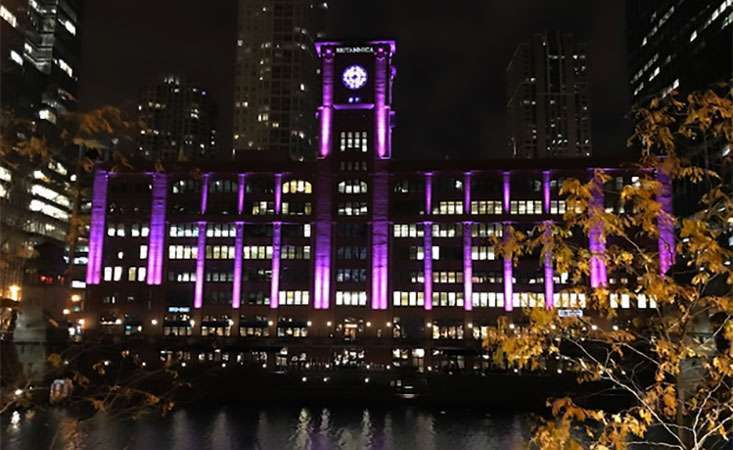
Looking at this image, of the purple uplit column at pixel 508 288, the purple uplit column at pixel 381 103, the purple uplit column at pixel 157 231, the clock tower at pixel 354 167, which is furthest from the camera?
the purple uplit column at pixel 381 103

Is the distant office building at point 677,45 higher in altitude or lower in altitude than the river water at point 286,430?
higher

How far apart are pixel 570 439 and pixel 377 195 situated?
110 meters

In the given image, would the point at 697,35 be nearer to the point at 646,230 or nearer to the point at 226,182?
the point at 226,182

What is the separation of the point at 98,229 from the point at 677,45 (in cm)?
11804

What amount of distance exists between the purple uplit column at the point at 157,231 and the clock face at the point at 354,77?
37.1 metres

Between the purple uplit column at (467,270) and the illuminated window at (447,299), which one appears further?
the illuminated window at (447,299)

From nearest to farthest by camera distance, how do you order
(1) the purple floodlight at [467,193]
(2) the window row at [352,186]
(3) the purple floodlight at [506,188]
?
(3) the purple floodlight at [506,188], (1) the purple floodlight at [467,193], (2) the window row at [352,186]

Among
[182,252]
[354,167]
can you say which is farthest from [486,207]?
[182,252]

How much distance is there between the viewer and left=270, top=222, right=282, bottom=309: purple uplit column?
11638 cm

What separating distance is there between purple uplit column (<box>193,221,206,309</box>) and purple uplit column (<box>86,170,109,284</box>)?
55.3ft

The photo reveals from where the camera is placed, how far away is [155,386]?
82.4 meters

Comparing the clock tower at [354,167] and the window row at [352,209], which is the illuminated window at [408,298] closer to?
the clock tower at [354,167]

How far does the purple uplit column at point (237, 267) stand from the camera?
117 metres

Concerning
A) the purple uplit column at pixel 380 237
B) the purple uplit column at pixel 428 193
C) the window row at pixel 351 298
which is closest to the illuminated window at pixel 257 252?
the window row at pixel 351 298
